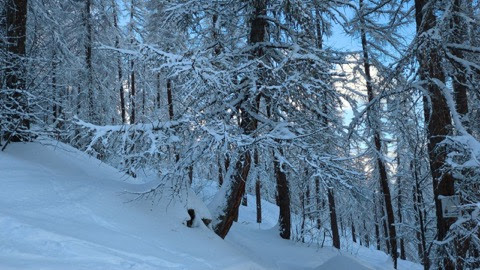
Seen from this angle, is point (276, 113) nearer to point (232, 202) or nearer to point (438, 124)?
point (232, 202)

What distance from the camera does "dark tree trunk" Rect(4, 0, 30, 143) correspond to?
6.57 metres

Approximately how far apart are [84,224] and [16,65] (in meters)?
4.60

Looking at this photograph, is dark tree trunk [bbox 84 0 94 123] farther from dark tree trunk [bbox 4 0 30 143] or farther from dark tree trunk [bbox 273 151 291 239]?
dark tree trunk [bbox 273 151 291 239]

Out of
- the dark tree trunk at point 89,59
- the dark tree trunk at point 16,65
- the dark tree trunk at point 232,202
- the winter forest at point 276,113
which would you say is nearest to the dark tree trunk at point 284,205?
the winter forest at point 276,113

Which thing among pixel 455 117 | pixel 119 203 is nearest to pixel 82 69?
pixel 119 203

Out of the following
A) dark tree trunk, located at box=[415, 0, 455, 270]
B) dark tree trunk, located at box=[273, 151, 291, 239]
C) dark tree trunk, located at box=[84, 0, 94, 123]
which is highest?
dark tree trunk, located at box=[84, 0, 94, 123]

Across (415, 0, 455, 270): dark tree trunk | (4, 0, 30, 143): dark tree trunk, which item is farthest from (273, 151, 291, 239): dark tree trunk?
(4, 0, 30, 143): dark tree trunk

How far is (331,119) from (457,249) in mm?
3343

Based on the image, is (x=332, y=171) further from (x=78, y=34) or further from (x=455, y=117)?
(x=78, y=34)

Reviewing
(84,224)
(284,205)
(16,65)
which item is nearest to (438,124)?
(84,224)

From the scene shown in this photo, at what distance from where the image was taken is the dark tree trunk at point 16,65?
6566 mm

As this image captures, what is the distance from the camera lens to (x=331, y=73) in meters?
6.99

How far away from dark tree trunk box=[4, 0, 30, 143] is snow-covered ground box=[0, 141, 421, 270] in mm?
443

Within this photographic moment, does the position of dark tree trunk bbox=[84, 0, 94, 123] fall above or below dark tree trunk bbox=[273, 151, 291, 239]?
above
